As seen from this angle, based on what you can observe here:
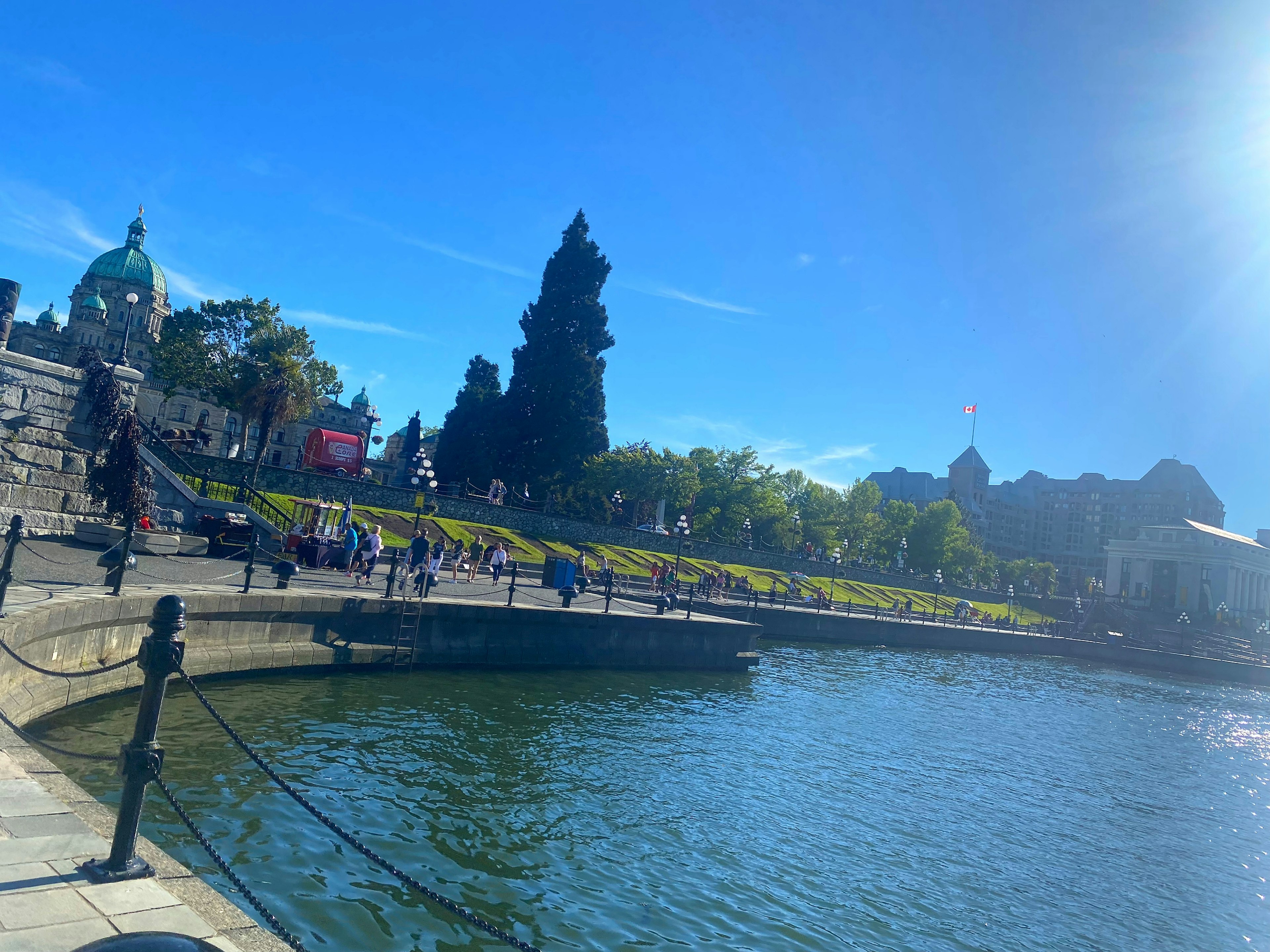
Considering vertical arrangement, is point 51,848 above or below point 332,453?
below

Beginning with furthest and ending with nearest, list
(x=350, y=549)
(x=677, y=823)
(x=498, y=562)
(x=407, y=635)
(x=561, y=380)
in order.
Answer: (x=561, y=380), (x=498, y=562), (x=350, y=549), (x=407, y=635), (x=677, y=823)

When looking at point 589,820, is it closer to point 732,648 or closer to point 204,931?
point 204,931

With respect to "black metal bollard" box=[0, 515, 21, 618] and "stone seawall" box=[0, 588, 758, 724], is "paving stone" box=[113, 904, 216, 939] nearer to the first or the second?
"stone seawall" box=[0, 588, 758, 724]

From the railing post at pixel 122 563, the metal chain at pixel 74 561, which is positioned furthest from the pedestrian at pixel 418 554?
the railing post at pixel 122 563

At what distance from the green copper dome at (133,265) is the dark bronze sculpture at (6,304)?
88.9m

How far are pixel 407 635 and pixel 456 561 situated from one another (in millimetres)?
8439

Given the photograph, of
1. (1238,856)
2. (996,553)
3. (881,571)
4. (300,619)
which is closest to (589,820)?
(300,619)

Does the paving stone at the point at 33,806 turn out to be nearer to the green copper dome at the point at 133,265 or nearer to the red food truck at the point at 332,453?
the red food truck at the point at 332,453

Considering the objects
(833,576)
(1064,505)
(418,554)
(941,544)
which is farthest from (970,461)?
(418,554)

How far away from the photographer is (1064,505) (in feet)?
630

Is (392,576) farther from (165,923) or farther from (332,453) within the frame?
(332,453)

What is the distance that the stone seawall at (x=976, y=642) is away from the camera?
135 feet

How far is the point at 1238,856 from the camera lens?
1427 cm

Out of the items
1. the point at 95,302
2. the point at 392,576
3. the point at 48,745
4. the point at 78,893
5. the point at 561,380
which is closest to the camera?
the point at 78,893
